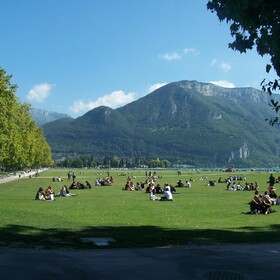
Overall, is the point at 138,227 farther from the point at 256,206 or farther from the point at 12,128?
the point at 12,128

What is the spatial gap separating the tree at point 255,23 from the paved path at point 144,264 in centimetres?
470

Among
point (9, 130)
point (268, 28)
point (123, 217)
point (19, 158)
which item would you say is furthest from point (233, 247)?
point (19, 158)

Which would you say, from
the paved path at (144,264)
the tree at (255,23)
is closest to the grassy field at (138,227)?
the paved path at (144,264)

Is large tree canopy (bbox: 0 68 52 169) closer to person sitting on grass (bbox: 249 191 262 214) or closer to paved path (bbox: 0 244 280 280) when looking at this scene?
person sitting on grass (bbox: 249 191 262 214)

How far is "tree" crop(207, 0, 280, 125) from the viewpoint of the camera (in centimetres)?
1116

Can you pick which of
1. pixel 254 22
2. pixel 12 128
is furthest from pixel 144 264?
pixel 12 128

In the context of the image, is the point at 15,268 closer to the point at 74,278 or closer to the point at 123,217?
the point at 74,278

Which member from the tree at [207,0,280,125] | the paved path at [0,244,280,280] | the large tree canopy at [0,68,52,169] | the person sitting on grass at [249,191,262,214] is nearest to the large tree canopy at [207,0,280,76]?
the tree at [207,0,280,125]

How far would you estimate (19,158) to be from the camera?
72.4 meters

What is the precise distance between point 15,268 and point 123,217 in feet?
38.8

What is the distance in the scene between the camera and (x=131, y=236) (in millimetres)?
14680

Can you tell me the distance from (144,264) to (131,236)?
451cm

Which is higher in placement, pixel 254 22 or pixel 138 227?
pixel 254 22

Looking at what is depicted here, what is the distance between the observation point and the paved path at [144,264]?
918 cm
